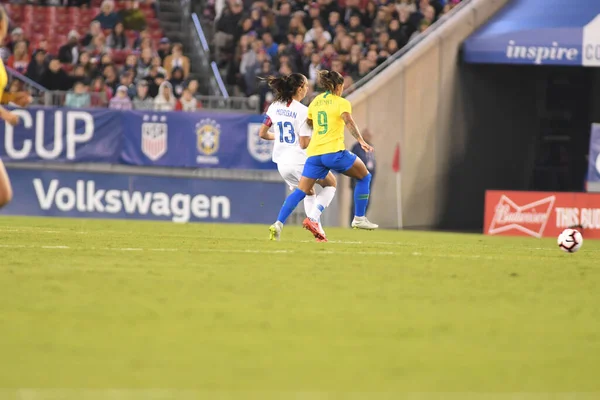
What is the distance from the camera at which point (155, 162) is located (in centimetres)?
2484

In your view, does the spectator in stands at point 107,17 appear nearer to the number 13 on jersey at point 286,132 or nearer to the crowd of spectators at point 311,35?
the crowd of spectators at point 311,35

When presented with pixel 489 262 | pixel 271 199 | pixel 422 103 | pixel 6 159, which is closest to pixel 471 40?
pixel 422 103

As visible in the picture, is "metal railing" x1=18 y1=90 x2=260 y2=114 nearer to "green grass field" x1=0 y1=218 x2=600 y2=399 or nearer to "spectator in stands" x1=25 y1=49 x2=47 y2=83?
"spectator in stands" x1=25 y1=49 x2=47 y2=83

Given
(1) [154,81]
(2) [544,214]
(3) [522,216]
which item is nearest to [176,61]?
(1) [154,81]

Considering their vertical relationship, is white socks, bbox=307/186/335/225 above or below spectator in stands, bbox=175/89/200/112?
below

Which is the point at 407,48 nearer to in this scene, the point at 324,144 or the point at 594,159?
the point at 594,159

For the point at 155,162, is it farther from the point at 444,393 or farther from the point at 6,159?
the point at 444,393

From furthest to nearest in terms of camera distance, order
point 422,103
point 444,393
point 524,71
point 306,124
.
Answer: point 524,71 < point 422,103 < point 306,124 < point 444,393

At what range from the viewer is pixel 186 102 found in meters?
24.8

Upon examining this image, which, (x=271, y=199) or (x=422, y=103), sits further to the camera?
(x=422, y=103)

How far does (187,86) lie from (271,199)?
311 cm

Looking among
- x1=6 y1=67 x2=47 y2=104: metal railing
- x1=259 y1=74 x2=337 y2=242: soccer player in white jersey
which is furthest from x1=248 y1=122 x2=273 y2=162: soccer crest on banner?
x1=259 y1=74 x2=337 y2=242: soccer player in white jersey

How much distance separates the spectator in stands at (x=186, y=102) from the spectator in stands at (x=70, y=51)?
2.88m

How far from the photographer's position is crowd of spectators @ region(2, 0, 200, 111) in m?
24.9
